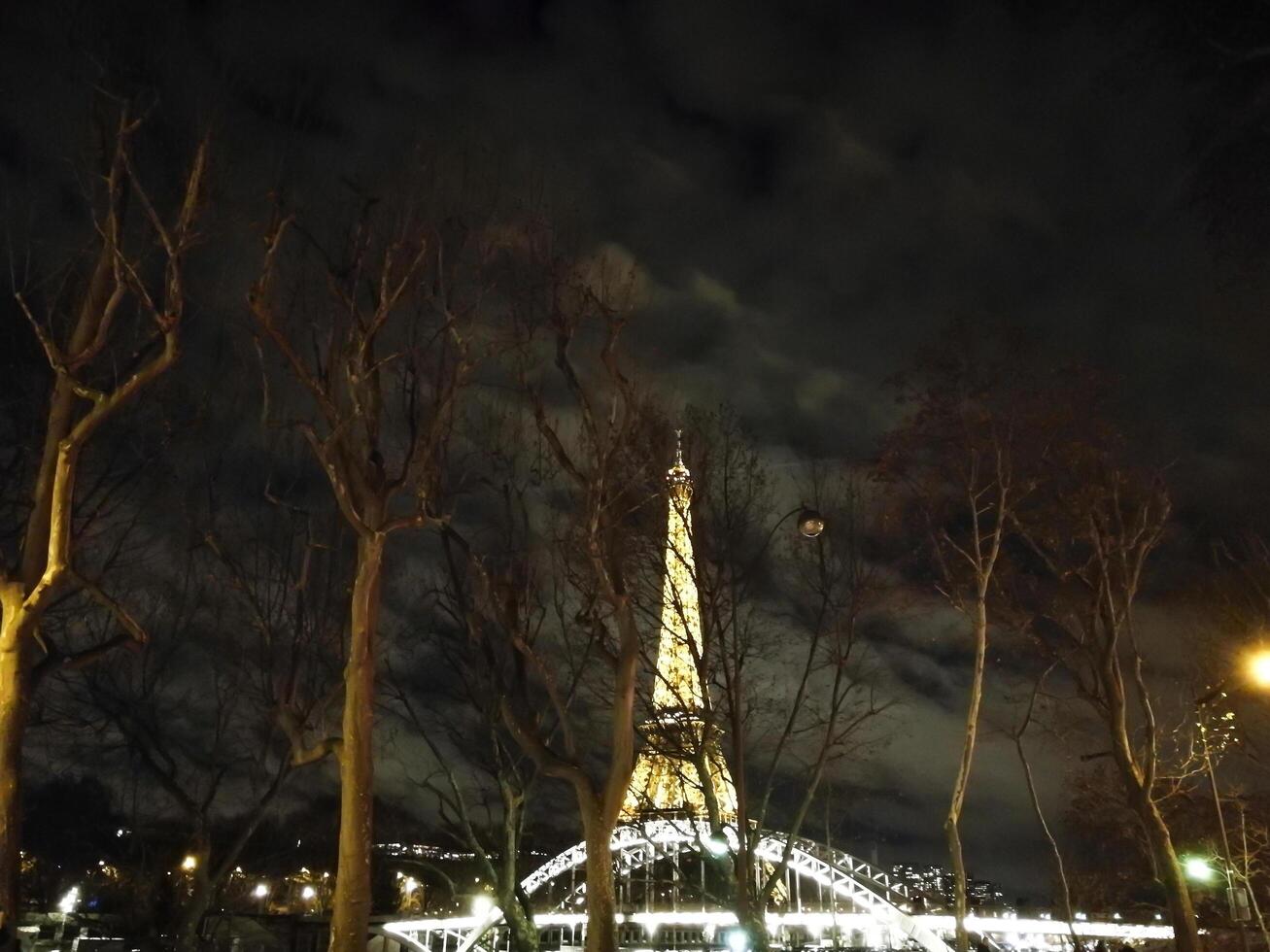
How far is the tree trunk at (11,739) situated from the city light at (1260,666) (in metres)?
13.0

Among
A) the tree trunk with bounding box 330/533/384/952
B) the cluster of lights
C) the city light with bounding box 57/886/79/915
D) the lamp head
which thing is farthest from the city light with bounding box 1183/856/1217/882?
the city light with bounding box 57/886/79/915

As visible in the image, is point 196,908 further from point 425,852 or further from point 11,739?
point 425,852

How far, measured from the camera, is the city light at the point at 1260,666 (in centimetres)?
996

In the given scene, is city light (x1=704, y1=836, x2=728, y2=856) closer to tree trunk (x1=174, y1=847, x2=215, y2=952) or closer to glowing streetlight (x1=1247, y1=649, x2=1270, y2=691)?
glowing streetlight (x1=1247, y1=649, x2=1270, y2=691)

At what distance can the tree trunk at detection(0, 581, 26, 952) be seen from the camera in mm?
10820

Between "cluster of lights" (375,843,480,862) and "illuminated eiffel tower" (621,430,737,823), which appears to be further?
"cluster of lights" (375,843,480,862)

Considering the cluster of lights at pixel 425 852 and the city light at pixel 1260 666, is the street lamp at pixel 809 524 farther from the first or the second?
the cluster of lights at pixel 425 852

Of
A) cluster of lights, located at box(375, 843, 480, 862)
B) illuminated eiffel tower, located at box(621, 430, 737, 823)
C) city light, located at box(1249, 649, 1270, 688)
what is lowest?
cluster of lights, located at box(375, 843, 480, 862)

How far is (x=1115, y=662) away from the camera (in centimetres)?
1747

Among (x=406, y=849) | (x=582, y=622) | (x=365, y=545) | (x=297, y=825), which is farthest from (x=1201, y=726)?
(x=297, y=825)

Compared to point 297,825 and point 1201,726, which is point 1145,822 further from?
point 297,825

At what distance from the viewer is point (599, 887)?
1249 centimetres

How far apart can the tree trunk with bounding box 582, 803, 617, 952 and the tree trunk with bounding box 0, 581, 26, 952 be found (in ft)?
20.6

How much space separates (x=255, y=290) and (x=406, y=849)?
38.7 meters
